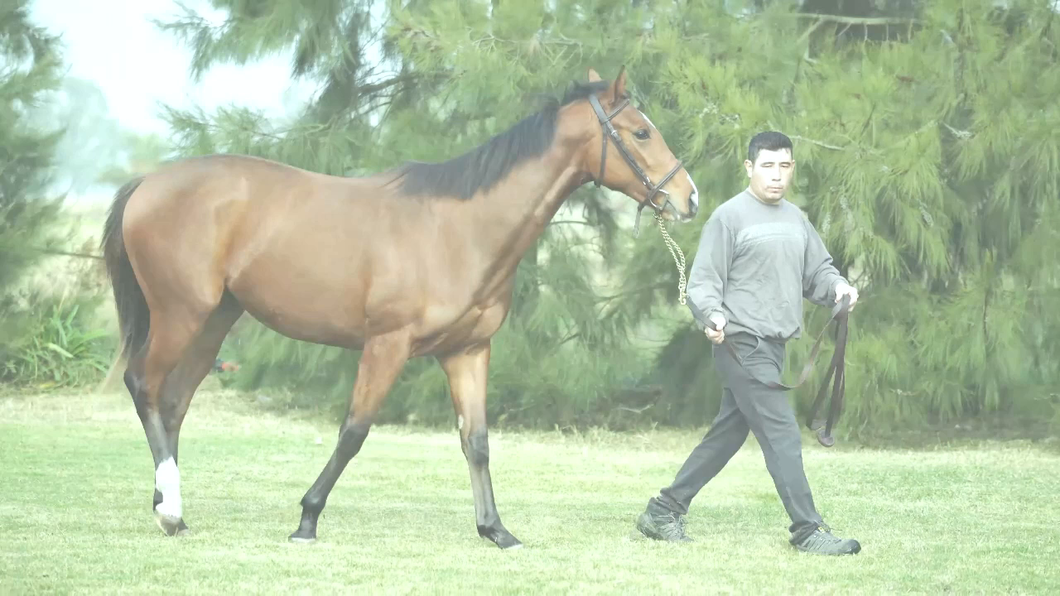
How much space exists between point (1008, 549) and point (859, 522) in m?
0.89

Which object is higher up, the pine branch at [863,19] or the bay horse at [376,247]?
the pine branch at [863,19]

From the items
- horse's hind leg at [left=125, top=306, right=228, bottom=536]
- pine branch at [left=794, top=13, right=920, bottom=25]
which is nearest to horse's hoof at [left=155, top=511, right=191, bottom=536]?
horse's hind leg at [left=125, top=306, right=228, bottom=536]

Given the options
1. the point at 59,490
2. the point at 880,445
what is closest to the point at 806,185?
the point at 880,445

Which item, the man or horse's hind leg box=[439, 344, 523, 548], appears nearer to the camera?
the man

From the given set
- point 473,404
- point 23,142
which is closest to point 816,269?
point 473,404

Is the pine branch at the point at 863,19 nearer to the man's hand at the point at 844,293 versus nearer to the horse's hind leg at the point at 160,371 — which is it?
the man's hand at the point at 844,293

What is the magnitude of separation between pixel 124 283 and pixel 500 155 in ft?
5.96

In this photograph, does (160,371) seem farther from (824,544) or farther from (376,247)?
(824,544)

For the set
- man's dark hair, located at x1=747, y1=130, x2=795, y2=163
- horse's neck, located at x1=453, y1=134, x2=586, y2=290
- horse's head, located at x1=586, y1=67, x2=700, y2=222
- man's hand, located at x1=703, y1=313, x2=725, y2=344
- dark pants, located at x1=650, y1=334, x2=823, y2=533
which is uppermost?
man's dark hair, located at x1=747, y1=130, x2=795, y2=163

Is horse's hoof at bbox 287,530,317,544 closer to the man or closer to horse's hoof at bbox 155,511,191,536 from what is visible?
horse's hoof at bbox 155,511,191,536

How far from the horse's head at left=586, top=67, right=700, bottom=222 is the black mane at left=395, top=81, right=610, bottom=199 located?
0.15 metres

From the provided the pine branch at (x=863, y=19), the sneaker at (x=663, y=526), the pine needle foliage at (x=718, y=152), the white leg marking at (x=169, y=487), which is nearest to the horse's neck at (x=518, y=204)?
the sneaker at (x=663, y=526)

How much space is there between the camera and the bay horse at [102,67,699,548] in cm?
538

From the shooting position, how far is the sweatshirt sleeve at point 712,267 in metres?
5.14
